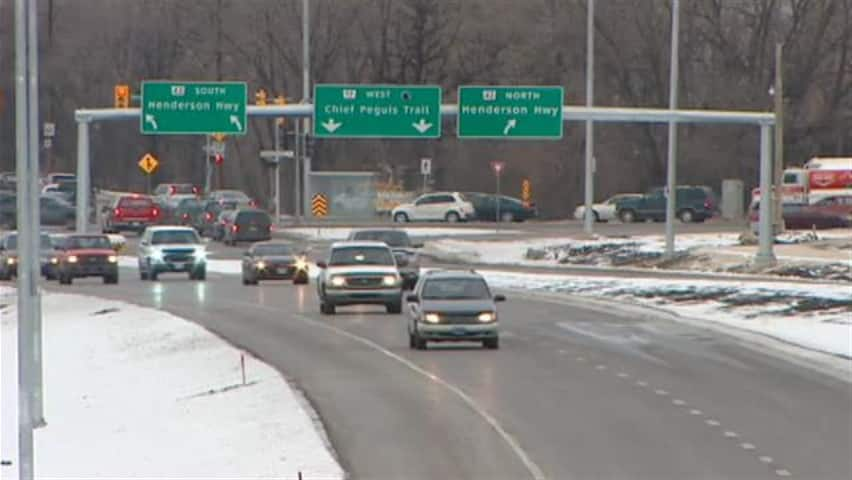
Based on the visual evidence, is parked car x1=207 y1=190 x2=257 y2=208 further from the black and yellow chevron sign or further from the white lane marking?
the white lane marking

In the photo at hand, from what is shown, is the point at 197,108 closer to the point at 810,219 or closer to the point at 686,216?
the point at 810,219

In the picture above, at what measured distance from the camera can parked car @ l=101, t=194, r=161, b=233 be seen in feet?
277

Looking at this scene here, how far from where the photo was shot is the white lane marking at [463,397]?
69.5 feet

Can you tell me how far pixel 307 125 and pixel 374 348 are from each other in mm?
52768

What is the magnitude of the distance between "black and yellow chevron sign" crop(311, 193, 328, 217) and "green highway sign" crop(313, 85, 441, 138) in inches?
1107

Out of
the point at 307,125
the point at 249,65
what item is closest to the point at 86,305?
the point at 307,125

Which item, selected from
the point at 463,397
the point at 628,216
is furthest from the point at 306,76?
the point at 463,397

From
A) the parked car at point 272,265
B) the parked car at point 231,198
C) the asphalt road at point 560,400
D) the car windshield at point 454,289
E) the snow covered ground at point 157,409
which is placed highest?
the parked car at point 231,198

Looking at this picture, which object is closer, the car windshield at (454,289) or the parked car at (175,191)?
the car windshield at (454,289)

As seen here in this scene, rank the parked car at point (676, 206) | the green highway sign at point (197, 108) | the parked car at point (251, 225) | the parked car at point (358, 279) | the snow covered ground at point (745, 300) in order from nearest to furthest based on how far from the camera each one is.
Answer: the snow covered ground at point (745, 300) → the parked car at point (358, 279) → the green highway sign at point (197, 108) → the parked car at point (251, 225) → the parked car at point (676, 206)

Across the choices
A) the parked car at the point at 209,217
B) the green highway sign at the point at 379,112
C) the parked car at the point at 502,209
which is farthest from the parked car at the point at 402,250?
the parked car at the point at 502,209

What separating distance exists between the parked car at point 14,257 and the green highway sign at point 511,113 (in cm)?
1370

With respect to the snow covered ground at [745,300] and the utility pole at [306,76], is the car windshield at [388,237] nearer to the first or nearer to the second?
the snow covered ground at [745,300]

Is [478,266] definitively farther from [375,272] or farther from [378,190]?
[378,190]
